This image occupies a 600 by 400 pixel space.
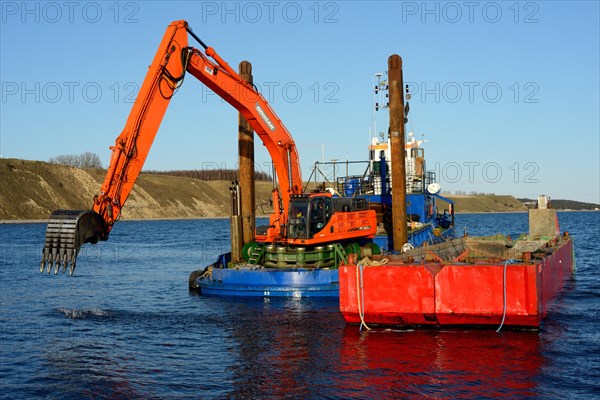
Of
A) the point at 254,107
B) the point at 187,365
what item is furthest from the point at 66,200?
the point at 187,365

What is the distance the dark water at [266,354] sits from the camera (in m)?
12.5

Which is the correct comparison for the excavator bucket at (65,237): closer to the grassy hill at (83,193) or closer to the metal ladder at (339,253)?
the metal ladder at (339,253)

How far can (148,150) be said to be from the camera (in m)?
19.3

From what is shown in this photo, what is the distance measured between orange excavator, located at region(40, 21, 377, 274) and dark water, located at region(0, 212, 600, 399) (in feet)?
7.49

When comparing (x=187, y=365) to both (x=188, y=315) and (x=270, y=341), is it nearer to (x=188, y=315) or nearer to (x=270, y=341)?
(x=270, y=341)

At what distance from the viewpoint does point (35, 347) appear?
16.5 meters

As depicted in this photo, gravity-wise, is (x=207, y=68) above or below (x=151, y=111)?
above

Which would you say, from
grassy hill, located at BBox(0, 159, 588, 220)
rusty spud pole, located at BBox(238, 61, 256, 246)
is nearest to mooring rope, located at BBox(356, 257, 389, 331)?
rusty spud pole, located at BBox(238, 61, 256, 246)

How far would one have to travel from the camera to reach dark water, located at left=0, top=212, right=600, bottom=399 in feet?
41.1

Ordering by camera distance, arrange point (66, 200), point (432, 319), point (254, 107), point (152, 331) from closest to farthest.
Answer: point (432, 319) < point (152, 331) < point (254, 107) < point (66, 200)

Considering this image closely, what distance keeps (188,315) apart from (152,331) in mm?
2537

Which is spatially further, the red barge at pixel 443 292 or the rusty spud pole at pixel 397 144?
the rusty spud pole at pixel 397 144

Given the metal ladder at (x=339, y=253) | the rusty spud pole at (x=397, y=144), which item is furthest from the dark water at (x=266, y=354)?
the rusty spud pole at (x=397, y=144)

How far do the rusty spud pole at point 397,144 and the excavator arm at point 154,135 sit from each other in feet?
12.4
